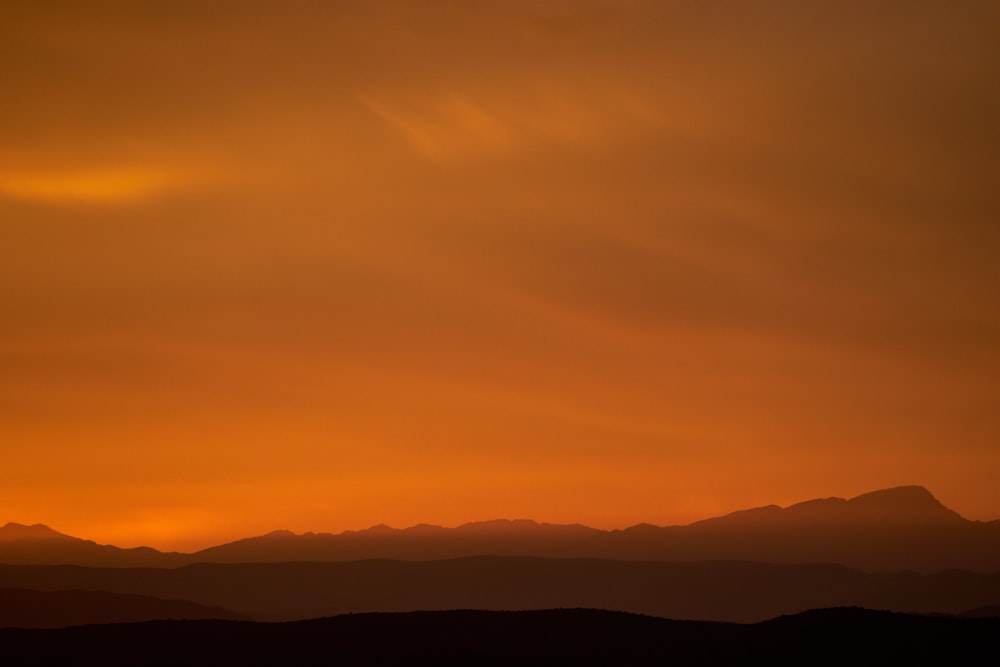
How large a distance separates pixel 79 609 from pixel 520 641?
10507 cm

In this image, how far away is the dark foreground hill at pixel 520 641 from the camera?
42469mm

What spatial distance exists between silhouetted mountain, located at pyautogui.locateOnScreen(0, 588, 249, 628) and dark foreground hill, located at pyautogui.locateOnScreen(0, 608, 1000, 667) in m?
83.6

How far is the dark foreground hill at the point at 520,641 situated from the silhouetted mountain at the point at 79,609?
3292 inches

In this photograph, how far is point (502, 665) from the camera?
4603 cm

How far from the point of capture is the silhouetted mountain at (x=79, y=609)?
131 metres

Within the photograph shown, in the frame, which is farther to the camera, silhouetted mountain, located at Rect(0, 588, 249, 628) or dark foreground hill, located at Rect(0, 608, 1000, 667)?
silhouetted mountain, located at Rect(0, 588, 249, 628)

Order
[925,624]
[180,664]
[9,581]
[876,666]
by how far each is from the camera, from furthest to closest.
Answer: [9,581] < [180,664] < [925,624] < [876,666]

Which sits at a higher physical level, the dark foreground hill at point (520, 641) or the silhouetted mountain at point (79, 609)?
the silhouetted mountain at point (79, 609)

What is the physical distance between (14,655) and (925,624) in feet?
124

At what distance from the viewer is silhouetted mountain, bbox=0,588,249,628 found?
131 metres

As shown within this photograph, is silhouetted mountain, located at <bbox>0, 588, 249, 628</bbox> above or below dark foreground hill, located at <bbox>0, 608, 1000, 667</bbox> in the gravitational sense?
above

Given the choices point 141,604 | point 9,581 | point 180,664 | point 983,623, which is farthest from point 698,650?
point 9,581

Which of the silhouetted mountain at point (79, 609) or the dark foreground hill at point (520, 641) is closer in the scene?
the dark foreground hill at point (520, 641)

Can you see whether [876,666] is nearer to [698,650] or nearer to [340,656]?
[698,650]
